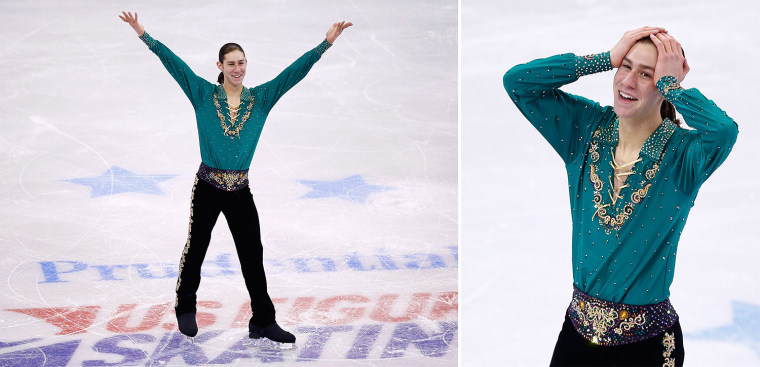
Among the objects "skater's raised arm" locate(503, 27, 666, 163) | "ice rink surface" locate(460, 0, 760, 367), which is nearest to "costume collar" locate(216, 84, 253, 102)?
"ice rink surface" locate(460, 0, 760, 367)

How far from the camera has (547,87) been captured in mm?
3123

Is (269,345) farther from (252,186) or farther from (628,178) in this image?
(628,178)

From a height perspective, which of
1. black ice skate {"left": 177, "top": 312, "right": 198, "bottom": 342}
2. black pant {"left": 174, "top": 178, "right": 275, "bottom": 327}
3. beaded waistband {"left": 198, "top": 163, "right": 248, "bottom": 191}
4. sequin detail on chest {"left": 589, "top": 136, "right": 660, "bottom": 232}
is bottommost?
black ice skate {"left": 177, "top": 312, "right": 198, "bottom": 342}

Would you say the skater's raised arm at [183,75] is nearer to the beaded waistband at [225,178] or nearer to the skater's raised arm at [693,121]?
the beaded waistband at [225,178]

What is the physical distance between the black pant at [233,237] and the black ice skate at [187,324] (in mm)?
33

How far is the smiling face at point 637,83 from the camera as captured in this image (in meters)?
2.89

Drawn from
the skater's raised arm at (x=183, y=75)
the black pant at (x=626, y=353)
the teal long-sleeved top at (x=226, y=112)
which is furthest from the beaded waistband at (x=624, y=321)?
the skater's raised arm at (x=183, y=75)

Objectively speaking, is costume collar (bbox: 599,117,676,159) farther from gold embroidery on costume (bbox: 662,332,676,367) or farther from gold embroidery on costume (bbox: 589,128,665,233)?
gold embroidery on costume (bbox: 662,332,676,367)

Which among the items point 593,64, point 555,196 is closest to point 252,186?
point 555,196

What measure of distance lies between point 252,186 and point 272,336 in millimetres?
2476

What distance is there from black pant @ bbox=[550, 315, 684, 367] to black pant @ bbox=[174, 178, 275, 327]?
2745 mm

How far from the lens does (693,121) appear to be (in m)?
2.78

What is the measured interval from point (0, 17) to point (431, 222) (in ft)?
18.8

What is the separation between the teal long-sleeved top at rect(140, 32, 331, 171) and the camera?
17.7 ft
